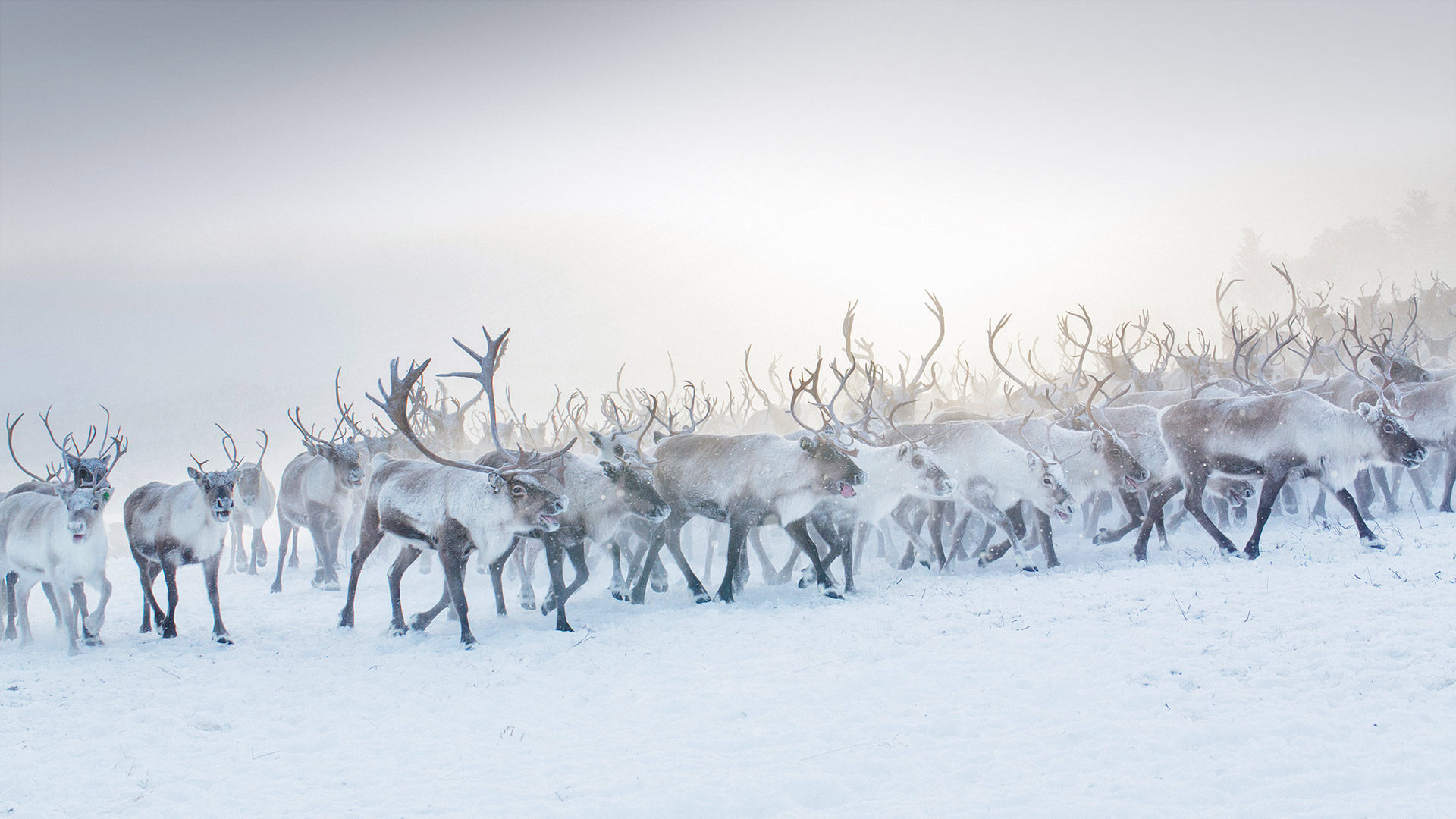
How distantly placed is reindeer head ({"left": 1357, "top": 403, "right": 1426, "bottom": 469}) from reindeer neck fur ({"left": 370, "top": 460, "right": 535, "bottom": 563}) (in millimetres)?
8335

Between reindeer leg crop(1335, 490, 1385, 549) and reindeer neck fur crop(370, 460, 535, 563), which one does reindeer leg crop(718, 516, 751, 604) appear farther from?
reindeer leg crop(1335, 490, 1385, 549)

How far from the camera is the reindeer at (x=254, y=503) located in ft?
38.8

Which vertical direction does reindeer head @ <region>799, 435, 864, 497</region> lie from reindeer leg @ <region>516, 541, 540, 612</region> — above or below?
above

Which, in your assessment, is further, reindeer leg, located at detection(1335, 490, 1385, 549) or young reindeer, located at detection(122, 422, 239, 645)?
young reindeer, located at detection(122, 422, 239, 645)

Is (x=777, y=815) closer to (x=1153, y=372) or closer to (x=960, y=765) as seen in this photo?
(x=960, y=765)

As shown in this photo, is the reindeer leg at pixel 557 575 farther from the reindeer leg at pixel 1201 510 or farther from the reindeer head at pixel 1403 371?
the reindeer head at pixel 1403 371

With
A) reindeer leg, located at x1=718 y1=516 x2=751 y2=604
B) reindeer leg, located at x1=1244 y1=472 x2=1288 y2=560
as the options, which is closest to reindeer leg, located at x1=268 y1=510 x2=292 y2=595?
reindeer leg, located at x1=718 y1=516 x2=751 y2=604

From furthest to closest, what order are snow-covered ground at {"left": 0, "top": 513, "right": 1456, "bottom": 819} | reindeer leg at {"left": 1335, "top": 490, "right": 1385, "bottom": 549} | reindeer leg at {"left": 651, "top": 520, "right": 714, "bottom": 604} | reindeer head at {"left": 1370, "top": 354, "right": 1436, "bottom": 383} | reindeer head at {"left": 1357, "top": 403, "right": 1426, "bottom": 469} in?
reindeer head at {"left": 1370, "top": 354, "right": 1436, "bottom": 383} → reindeer leg at {"left": 651, "top": 520, "right": 714, "bottom": 604} → reindeer head at {"left": 1357, "top": 403, "right": 1426, "bottom": 469} → reindeer leg at {"left": 1335, "top": 490, "right": 1385, "bottom": 549} → snow-covered ground at {"left": 0, "top": 513, "right": 1456, "bottom": 819}

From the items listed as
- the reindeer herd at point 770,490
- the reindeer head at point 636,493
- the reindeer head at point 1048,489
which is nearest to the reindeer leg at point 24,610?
the reindeer herd at point 770,490

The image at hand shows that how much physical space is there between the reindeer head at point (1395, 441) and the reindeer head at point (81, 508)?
41.7 feet

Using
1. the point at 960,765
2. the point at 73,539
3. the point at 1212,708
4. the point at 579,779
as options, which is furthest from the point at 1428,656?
the point at 73,539

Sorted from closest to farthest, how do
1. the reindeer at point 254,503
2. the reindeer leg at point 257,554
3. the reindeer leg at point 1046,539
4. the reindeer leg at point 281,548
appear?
the reindeer leg at point 1046,539 < the reindeer at point 254,503 < the reindeer leg at point 281,548 < the reindeer leg at point 257,554

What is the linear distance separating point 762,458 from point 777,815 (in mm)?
5370

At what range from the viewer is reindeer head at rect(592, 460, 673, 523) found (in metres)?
8.45
